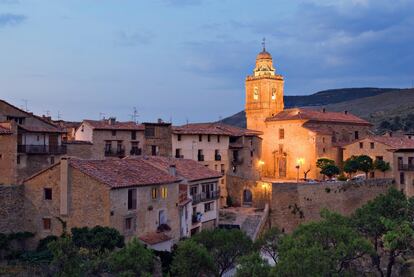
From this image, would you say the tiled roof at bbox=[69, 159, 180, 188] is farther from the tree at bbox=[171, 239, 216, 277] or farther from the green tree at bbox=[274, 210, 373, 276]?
the green tree at bbox=[274, 210, 373, 276]

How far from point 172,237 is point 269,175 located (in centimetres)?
3164

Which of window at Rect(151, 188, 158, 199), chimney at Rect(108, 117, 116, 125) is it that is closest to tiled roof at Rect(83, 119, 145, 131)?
chimney at Rect(108, 117, 116, 125)

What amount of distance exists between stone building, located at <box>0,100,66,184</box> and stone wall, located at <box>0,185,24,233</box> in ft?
17.6

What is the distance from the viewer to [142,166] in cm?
4162

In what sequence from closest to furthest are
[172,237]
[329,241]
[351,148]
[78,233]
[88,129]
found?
[329,241]
[78,233]
[172,237]
[88,129]
[351,148]

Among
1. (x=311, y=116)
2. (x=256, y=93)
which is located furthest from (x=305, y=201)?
(x=256, y=93)

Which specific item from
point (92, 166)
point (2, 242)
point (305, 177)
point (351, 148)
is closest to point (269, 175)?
point (305, 177)

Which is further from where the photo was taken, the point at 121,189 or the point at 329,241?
the point at 121,189

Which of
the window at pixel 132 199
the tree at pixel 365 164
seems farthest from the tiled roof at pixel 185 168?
the tree at pixel 365 164

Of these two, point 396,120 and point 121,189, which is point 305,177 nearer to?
point 121,189

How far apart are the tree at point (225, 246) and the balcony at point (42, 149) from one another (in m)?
17.1

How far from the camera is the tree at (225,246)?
33.1 m

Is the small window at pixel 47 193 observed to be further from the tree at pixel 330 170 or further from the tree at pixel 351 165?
the tree at pixel 351 165

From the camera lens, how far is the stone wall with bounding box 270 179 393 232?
5184 cm
